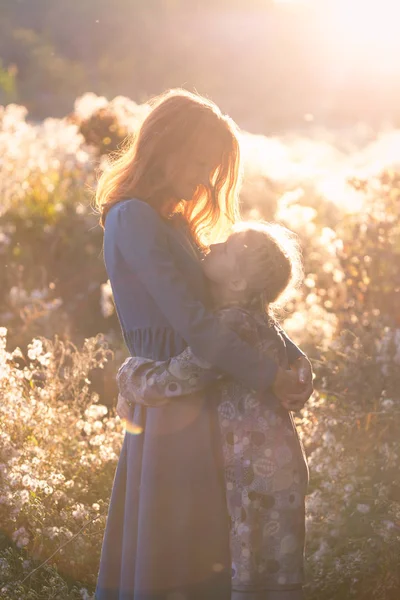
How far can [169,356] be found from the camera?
308 centimetres

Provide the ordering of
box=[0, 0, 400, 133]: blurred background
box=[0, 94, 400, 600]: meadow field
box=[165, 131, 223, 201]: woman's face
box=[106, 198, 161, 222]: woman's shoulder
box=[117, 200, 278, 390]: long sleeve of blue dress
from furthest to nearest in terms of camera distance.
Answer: box=[0, 0, 400, 133]: blurred background → box=[0, 94, 400, 600]: meadow field → box=[165, 131, 223, 201]: woman's face → box=[106, 198, 161, 222]: woman's shoulder → box=[117, 200, 278, 390]: long sleeve of blue dress

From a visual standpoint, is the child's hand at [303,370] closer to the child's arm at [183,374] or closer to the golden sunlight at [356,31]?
the child's arm at [183,374]

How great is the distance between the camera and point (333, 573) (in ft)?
14.0

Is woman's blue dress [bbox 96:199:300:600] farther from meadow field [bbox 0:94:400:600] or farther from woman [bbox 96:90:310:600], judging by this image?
meadow field [bbox 0:94:400:600]

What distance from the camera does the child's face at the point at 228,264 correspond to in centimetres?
298

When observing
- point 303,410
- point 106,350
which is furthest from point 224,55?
point 303,410

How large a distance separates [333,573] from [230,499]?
1.51m

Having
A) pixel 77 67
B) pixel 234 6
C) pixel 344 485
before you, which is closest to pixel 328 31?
pixel 234 6

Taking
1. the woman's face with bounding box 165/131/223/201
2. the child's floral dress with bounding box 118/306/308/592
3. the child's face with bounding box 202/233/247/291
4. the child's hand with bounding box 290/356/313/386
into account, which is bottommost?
Answer: the child's floral dress with bounding box 118/306/308/592

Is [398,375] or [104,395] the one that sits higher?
[104,395]

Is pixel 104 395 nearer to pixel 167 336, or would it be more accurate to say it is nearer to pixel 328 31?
pixel 167 336

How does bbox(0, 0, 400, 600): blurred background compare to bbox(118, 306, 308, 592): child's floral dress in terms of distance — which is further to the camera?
bbox(0, 0, 400, 600): blurred background

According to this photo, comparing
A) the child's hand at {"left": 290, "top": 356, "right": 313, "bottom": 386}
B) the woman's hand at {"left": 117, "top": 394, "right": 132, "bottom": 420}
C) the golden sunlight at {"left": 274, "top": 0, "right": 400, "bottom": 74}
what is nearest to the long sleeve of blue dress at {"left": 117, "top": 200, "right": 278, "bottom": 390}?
the child's hand at {"left": 290, "top": 356, "right": 313, "bottom": 386}

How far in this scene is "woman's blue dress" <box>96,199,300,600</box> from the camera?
287cm
